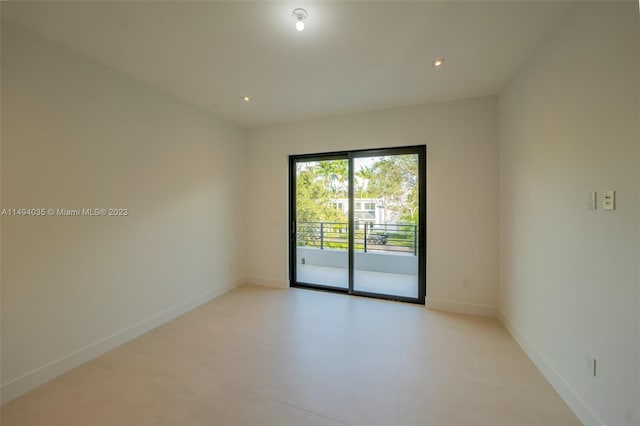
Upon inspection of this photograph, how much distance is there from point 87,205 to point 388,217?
11.3 feet

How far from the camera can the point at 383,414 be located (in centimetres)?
163

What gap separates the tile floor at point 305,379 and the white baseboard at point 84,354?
0.07 meters

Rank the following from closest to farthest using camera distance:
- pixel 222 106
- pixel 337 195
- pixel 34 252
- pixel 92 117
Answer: pixel 34 252
pixel 92 117
pixel 222 106
pixel 337 195

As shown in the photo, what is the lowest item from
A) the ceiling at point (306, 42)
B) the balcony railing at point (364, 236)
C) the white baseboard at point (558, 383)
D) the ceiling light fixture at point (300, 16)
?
the white baseboard at point (558, 383)

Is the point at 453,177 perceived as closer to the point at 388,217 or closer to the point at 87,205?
the point at 388,217

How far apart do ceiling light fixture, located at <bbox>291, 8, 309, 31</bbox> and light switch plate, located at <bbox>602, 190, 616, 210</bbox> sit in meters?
2.17

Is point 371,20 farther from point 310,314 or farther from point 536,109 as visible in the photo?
point 310,314

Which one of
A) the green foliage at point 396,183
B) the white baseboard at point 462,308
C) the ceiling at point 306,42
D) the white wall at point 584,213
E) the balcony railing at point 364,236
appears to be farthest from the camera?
the balcony railing at point 364,236

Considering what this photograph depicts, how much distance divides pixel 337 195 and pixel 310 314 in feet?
5.96

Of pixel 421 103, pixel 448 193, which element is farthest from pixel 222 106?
pixel 448 193

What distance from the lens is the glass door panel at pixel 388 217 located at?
3.52 m

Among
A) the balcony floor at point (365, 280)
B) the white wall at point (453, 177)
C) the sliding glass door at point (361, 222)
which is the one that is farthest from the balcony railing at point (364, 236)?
the balcony floor at point (365, 280)

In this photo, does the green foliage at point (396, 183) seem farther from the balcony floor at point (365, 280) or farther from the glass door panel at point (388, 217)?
the balcony floor at point (365, 280)

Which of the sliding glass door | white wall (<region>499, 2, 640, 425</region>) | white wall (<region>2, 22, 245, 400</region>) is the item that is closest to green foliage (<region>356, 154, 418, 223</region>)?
the sliding glass door
